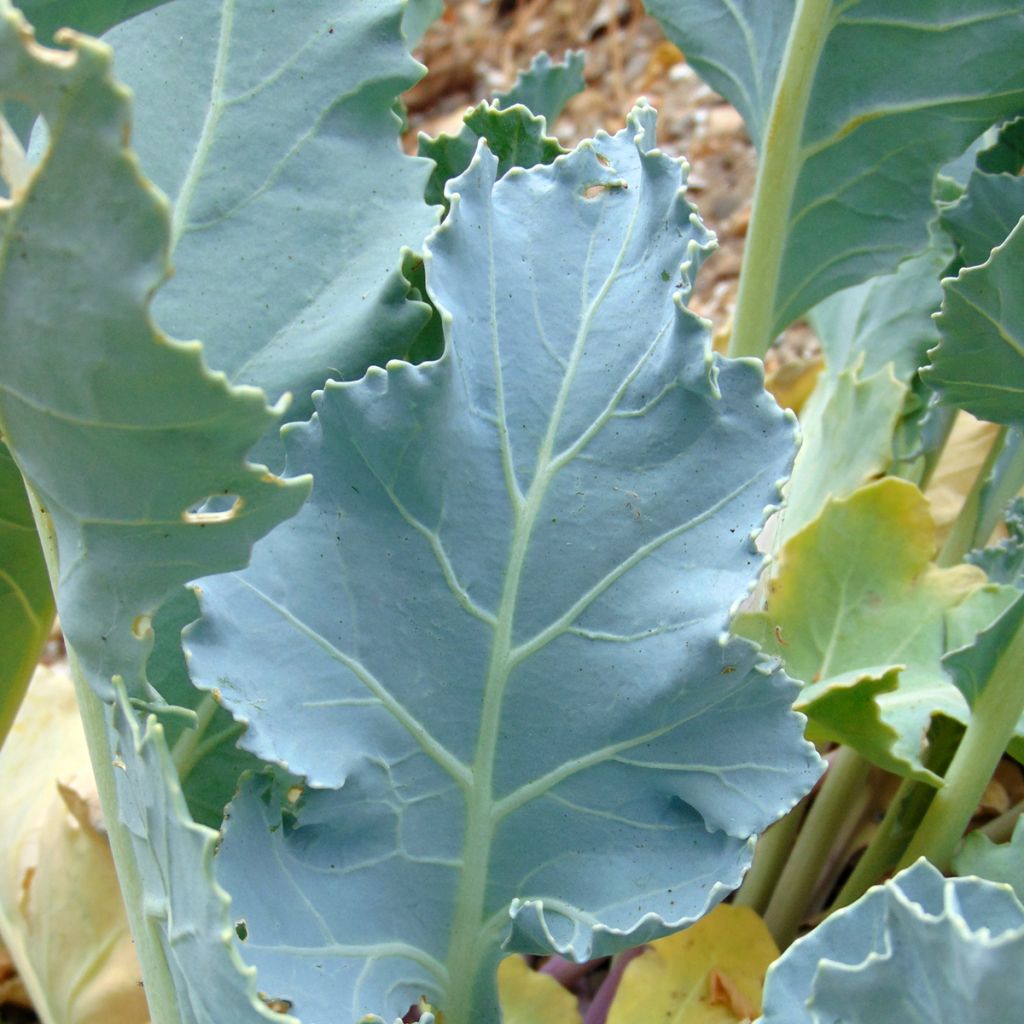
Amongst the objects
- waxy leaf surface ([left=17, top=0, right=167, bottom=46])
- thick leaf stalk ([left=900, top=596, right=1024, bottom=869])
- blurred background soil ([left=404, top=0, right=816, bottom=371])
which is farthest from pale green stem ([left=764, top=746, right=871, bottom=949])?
blurred background soil ([left=404, top=0, right=816, bottom=371])

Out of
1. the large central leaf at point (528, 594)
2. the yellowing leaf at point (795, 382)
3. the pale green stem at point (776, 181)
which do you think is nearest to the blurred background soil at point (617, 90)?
the yellowing leaf at point (795, 382)

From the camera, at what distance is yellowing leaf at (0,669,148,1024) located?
1.01m

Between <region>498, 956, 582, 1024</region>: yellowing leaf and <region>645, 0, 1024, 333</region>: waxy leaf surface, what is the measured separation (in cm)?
55

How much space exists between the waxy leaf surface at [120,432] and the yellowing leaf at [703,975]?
38 cm

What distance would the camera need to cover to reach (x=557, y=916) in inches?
26.2

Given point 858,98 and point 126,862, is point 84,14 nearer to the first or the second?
point 126,862

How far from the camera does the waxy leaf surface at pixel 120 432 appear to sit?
1.32ft

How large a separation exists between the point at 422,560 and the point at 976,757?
405mm

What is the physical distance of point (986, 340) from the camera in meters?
0.72

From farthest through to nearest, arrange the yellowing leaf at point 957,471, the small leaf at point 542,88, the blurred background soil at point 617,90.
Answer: the blurred background soil at point 617,90 < the yellowing leaf at point 957,471 < the small leaf at point 542,88

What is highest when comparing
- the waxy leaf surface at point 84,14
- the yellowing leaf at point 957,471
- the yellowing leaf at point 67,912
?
the waxy leaf surface at point 84,14

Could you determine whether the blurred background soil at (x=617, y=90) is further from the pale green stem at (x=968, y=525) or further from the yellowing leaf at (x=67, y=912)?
the yellowing leaf at (x=67, y=912)

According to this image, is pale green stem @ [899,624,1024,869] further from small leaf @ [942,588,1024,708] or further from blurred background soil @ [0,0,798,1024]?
blurred background soil @ [0,0,798,1024]

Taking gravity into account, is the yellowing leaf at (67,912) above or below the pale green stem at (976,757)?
below
